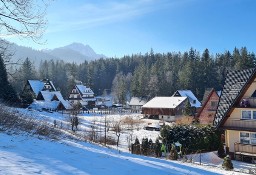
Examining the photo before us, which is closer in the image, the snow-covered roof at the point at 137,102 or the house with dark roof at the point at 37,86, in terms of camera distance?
the house with dark roof at the point at 37,86

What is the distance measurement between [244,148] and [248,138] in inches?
42.6

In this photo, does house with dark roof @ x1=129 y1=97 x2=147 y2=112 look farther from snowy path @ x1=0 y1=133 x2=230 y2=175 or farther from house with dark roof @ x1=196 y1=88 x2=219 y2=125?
snowy path @ x1=0 y1=133 x2=230 y2=175

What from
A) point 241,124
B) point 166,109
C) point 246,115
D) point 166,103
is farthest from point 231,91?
point 166,103

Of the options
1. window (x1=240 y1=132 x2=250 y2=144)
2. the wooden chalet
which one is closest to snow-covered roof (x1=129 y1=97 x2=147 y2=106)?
the wooden chalet

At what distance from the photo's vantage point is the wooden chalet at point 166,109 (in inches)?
2520

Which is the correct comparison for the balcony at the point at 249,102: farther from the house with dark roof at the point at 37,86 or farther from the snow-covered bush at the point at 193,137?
the house with dark roof at the point at 37,86

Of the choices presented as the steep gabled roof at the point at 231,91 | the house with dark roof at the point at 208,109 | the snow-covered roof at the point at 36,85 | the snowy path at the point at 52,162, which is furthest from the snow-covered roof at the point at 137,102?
the snowy path at the point at 52,162

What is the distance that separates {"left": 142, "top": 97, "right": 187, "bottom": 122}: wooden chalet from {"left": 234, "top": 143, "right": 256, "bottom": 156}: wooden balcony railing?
3718 cm

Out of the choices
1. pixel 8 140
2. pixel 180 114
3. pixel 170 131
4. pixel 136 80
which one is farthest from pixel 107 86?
pixel 8 140

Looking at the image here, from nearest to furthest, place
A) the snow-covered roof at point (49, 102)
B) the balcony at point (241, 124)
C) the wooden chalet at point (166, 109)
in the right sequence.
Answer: the balcony at point (241, 124)
the snow-covered roof at point (49, 102)
the wooden chalet at point (166, 109)

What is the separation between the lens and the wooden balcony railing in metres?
25.4

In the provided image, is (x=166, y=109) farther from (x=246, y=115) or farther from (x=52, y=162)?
(x=52, y=162)

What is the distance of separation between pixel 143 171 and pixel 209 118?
3695 centimetres

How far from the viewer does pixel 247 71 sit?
2778 cm
